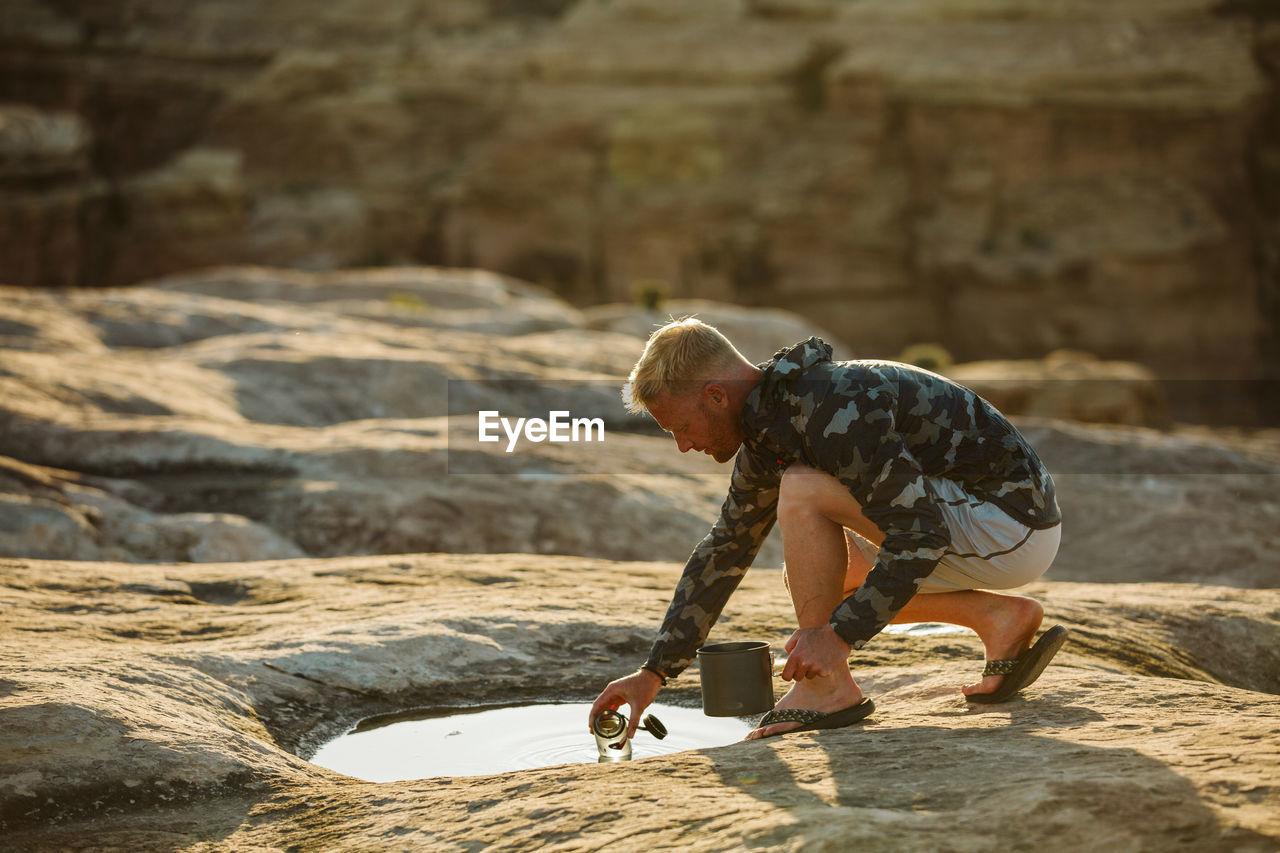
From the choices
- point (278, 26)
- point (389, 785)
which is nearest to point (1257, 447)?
point (389, 785)

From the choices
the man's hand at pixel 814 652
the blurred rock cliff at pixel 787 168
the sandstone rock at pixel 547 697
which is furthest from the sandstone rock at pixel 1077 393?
the man's hand at pixel 814 652

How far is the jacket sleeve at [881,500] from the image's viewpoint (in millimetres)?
2908

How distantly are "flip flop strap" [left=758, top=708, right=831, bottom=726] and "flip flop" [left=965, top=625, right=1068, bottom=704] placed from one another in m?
0.44

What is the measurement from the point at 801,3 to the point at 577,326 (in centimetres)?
2080

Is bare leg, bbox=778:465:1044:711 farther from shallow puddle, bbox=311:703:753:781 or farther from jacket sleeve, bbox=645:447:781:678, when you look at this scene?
shallow puddle, bbox=311:703:753:781

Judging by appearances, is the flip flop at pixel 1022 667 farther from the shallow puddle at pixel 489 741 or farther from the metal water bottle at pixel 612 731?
the metal water bottle at pixel 612 731

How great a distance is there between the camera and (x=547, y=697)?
3.87 meters

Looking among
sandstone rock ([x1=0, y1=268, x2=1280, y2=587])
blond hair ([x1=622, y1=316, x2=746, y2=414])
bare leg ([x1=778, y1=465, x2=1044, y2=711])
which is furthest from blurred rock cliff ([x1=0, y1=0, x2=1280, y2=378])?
blond hair ([x1=622, y1=316, x2=746, y2=414])

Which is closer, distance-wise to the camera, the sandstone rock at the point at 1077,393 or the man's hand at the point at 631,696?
the man's hand at the point at 631,696

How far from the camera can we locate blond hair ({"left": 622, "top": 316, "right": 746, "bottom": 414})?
120 inches

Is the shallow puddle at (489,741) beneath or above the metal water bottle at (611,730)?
beneath

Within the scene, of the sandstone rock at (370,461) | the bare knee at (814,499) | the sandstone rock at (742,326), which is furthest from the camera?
the sandstone rock at (742,326)

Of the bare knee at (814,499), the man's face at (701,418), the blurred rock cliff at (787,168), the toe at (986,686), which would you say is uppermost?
the blurred rock cliff at (787,168)

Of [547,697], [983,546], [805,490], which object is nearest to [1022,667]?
[983,546]
